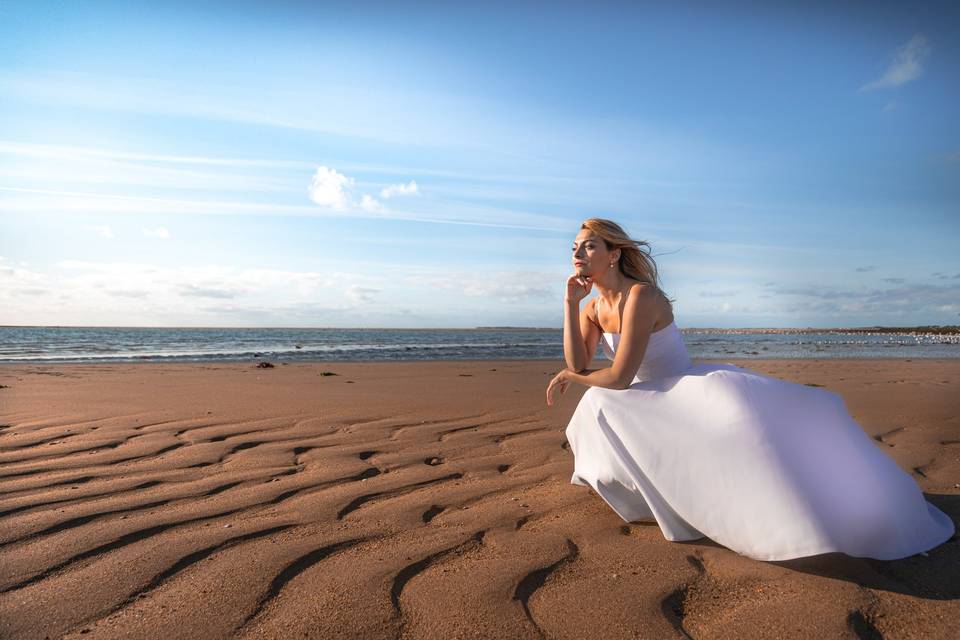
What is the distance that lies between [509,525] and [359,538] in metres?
0.81

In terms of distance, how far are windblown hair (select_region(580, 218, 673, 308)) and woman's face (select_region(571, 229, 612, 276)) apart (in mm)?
41

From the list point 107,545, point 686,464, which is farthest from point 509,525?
point 107,545

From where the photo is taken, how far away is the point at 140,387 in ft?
31.2

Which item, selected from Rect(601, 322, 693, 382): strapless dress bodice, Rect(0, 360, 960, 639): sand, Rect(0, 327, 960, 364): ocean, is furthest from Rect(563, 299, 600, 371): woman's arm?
Rect(0, 327, 960, 364): ocean

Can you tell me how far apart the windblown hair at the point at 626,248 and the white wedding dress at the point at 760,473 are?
0.74 m

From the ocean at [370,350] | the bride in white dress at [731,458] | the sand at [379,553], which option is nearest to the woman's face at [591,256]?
the bride in white dress at [731,458]

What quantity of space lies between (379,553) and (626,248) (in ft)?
7.61

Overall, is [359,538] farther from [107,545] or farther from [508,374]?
[508,374]

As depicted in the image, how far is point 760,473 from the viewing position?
271cm

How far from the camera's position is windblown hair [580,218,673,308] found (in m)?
3.72

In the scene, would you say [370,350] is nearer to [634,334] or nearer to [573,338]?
[573,338]

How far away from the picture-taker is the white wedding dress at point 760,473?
2.63m

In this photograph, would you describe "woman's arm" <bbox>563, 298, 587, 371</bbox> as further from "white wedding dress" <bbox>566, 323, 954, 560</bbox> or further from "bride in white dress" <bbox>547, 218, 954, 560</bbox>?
"white wedding dress" <bbox>566, 323, 954, 560</bbox>

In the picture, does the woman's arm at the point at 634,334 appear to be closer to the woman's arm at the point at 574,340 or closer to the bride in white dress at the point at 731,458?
the bride in white dress at the point at 731,458
